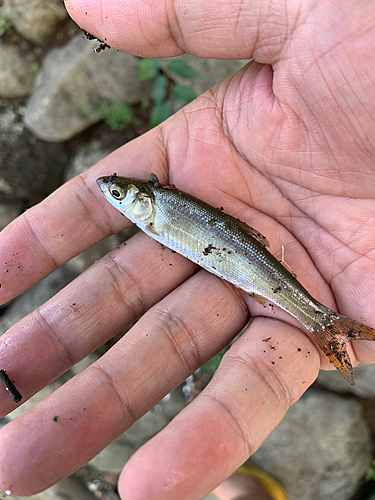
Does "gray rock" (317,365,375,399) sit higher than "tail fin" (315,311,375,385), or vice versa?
"tail fin" (315,311,375,385)

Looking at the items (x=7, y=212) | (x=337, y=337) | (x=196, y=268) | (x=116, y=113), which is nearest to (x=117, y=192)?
(x=196, y=268)

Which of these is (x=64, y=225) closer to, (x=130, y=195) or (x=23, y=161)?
(x=130, y=195)

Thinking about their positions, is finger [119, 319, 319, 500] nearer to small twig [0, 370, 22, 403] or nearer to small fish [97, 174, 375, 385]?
small fish [97, 174, 375, 385]

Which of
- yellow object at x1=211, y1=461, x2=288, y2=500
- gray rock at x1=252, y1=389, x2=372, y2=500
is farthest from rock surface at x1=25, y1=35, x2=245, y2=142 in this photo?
yellow object at x1=211, y1=461, x2=288, y2=500

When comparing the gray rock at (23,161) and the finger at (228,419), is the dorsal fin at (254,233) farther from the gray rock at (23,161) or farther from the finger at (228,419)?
the gray rock at (23,161)

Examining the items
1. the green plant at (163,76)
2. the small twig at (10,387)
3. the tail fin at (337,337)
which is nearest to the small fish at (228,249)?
the tail fin at (337,337)

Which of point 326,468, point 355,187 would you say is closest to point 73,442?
point 355,187
